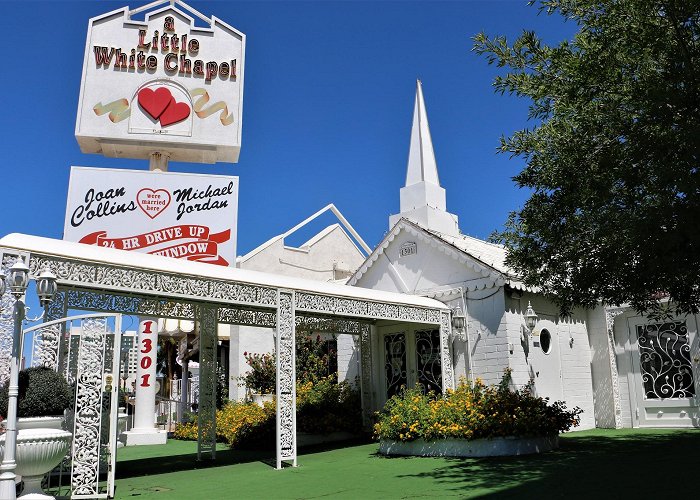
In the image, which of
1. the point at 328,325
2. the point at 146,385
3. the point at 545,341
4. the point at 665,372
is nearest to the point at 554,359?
the point at 545,341

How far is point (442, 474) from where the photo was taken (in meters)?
8.79

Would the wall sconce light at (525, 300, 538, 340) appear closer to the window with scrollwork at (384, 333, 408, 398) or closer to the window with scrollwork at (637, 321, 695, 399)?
the window with scrollwork at (637, 321, 695, 399)

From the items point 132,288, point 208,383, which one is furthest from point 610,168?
point 208,383

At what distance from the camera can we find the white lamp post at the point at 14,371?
5883 millimetres

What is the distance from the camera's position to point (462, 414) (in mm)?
10797

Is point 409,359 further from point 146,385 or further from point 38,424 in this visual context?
point 38,424

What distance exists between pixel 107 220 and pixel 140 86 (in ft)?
13.5

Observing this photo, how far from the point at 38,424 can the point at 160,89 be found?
42.0 ft

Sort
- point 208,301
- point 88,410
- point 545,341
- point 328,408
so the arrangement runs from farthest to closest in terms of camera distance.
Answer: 1. point 328,408
2. point 545,341
3. point 208,301
4. point 88,410

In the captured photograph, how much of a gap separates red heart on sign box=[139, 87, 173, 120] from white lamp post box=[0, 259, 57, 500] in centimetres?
1185

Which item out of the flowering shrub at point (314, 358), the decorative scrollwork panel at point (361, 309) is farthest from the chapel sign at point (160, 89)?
the decorative scrollwork panel at point (361, 309)

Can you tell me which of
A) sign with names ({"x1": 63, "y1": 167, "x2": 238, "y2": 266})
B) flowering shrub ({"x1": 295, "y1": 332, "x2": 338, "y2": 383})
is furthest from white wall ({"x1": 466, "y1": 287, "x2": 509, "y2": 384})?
sign with names ({"x1": 63, "y1": 167, "x2": 238, "y2": 266})

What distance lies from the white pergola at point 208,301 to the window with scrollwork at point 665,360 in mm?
4754

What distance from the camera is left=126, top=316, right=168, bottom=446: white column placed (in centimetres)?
1593
